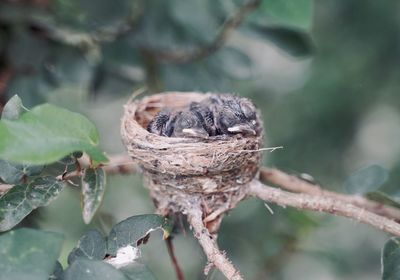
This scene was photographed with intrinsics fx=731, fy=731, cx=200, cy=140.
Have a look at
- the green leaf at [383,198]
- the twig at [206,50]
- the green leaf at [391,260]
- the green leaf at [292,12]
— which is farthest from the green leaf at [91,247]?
the twig at [206,50]

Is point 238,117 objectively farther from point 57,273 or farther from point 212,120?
point 57,273

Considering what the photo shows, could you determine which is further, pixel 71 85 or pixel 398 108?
pixel 398 108

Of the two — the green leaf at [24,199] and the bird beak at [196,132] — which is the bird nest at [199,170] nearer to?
the bird beak at [196,132]

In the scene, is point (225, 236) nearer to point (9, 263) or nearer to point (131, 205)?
point (131, 205)

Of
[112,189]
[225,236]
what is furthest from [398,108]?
[112,189]

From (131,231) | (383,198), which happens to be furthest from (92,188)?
(383,198)

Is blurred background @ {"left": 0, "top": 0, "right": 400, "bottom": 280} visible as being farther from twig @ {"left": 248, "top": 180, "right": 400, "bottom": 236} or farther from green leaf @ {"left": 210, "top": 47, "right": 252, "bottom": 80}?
twig @ {"left": 248, "top": 180, "right": 400, "bottom": 236}
